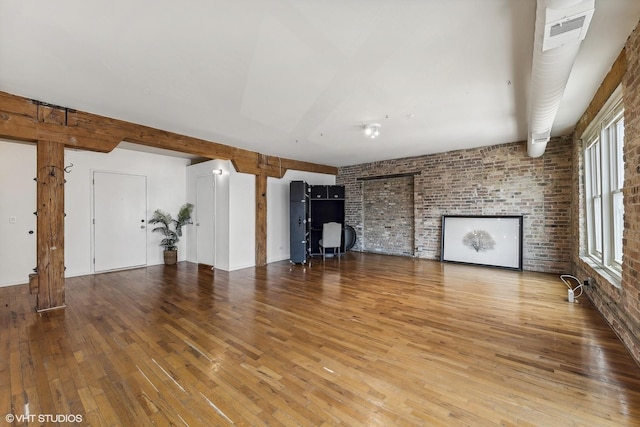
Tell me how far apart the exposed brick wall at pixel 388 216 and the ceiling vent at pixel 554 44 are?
4.39m

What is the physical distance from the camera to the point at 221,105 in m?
3.39

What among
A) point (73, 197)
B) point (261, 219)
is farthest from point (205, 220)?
point (73, 197)

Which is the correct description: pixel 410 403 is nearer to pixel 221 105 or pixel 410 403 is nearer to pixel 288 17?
pixel 288 17

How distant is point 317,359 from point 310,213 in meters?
4.98

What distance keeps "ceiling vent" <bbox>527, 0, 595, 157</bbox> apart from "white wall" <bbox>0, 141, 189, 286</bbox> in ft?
22.4

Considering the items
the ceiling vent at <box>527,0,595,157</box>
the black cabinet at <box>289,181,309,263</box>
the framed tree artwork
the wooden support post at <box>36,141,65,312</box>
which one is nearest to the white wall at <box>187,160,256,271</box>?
the black cabinet at <box>289,181,309,263</box>

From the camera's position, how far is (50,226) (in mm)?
3422

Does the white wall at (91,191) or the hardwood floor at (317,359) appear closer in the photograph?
the hardwood floor at (317,359)

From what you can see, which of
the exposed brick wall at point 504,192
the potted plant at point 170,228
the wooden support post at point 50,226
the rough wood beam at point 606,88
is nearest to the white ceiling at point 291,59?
the rough wood beam at point 606,88

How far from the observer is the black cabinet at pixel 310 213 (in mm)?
6379

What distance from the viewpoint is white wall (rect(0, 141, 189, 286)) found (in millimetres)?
4512

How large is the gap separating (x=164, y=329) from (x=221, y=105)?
268 cm

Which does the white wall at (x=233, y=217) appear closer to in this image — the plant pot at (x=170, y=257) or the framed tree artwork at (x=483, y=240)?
the plant pot at (x=170, y=257)
